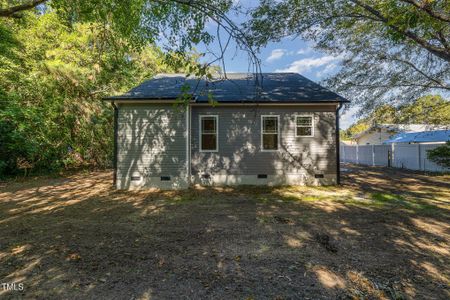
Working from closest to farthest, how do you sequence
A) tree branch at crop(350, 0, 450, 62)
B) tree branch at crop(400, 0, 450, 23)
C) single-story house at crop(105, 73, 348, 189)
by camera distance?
tree branch at crop(400, 0, 450, 23) → tree branch at crop(350, 0, 450, 62) → single-story house at crop(105, 73, 348, 189)

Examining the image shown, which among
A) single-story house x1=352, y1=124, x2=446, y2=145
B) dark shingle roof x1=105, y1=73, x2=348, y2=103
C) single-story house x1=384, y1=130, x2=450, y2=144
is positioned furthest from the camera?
single-story house x1=384, y1=130, x2=450, y2=144

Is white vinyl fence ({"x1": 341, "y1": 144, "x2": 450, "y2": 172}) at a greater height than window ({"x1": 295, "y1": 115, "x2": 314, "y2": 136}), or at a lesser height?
lesser

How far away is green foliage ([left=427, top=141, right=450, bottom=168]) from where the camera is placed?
11898 millimetres

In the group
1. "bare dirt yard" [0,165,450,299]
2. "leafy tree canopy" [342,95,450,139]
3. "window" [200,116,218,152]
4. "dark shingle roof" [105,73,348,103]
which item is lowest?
"bare dirt yard" [0,165,450,299]

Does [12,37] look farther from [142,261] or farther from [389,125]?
[389,125]

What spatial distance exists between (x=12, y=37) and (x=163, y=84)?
10.1m

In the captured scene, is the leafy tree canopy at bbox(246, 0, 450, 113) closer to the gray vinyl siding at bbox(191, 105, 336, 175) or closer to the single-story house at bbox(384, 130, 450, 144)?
the gray vinyl siding at bbox(191, 105, 336, 175)

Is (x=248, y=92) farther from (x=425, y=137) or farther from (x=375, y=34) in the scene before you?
(x=425, y=137)

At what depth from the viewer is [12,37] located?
13.4 metres

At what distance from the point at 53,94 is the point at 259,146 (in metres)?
11.8

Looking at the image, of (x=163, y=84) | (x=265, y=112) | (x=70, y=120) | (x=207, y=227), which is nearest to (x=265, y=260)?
(x=207, y=227)

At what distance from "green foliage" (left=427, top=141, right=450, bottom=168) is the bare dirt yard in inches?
242

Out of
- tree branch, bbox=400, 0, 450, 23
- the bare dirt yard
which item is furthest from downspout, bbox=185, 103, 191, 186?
tree branch, bbox=400, 0, 450, 23

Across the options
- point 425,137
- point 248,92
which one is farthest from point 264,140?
point 425,137
